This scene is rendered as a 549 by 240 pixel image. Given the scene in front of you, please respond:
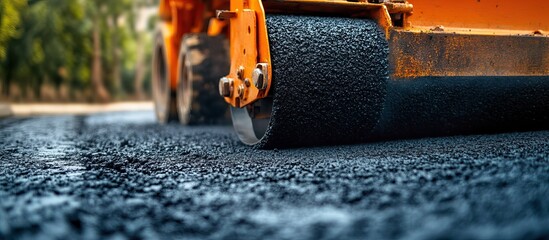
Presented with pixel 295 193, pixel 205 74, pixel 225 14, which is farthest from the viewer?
pixel 205 74

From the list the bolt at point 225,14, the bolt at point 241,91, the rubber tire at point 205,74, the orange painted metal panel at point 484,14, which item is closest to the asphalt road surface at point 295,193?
the bolt at point 241,91

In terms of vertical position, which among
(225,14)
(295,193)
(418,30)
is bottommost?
(295,193)

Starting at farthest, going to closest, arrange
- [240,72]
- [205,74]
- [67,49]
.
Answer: [67,49] → [205,74] → [240,72]

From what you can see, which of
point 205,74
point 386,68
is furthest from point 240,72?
point 205,74

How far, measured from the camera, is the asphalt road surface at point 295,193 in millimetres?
1343

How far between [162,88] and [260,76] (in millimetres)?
3965

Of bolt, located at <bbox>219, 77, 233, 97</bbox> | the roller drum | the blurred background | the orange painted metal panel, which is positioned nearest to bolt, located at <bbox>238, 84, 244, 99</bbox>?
bolt, located at <bbox>219, 77, 233, 97</bbox>

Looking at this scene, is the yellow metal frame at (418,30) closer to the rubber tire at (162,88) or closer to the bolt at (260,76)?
the bolt at (260,76)

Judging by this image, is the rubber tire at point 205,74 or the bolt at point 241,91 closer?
the bolt at point 241,91

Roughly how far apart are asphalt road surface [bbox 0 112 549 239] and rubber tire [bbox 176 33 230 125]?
177 cm

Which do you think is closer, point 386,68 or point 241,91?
point 386,68

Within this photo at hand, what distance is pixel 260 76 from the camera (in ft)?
8.32

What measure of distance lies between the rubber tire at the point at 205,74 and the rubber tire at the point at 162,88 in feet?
2.50

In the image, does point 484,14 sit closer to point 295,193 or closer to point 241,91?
point 241,91
